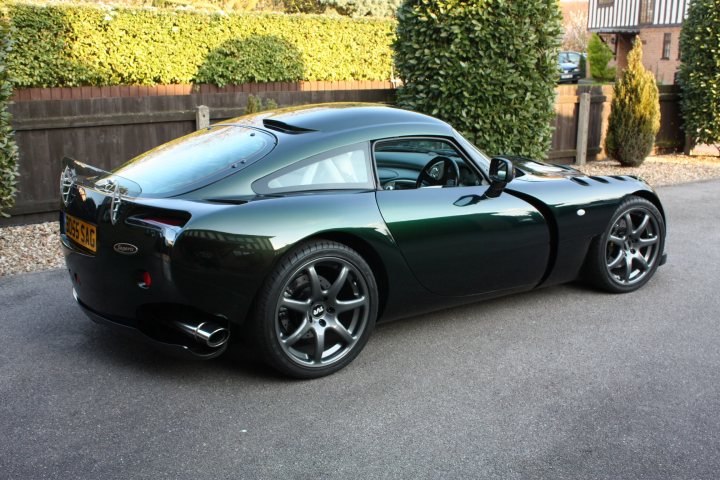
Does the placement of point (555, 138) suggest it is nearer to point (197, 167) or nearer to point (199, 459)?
point (197, 167)

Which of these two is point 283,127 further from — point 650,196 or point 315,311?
point 650,196

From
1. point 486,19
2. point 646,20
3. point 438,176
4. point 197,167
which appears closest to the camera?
point 197,167

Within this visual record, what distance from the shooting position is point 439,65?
9.06m

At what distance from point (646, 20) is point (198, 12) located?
1081 inches

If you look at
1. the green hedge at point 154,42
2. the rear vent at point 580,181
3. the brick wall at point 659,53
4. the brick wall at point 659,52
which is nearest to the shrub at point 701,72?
the green hedge at point 154,42

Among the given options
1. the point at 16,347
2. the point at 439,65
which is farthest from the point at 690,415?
the point at 439,65

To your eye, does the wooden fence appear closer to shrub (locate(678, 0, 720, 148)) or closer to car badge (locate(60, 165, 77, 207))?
car badge (locate(60, 165, 77, 207))

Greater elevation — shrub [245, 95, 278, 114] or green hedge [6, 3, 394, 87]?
green hedge [6, 3, 394, 87]

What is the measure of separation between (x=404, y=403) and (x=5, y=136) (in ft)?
16.4

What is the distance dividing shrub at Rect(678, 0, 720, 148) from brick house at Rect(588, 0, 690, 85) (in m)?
23.3

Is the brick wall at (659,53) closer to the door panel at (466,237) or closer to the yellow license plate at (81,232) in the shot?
the door panel at (466,237)

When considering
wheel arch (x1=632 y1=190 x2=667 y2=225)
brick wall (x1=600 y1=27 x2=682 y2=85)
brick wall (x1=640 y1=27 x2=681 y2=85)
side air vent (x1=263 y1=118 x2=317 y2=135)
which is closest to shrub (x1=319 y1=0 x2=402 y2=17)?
brick wall (x1=600 y1=27 x2=682 y2=85)

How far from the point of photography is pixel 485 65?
8.93 meters

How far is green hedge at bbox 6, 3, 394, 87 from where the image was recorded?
1460 centimetres
